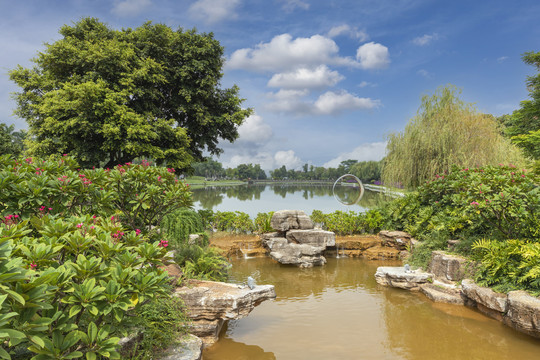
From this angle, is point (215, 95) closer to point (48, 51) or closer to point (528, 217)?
point (48, 51)

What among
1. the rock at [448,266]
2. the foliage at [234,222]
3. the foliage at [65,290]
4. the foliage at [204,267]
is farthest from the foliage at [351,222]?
the foliage at [65,290]

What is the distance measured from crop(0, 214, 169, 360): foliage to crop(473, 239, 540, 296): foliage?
7303 mm

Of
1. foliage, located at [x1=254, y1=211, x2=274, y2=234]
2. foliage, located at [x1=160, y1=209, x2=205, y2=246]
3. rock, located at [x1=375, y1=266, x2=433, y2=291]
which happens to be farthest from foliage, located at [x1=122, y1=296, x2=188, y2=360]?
foliage, located at [x1=254, y1=211, x2=274, y2=234]

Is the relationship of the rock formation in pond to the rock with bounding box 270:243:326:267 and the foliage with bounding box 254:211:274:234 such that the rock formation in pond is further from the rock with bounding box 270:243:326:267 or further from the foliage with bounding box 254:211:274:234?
the foliage with bounding box 254:211:274:234

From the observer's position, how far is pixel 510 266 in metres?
6.79

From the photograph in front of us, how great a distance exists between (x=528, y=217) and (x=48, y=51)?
19.6 m

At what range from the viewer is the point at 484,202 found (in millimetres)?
7430

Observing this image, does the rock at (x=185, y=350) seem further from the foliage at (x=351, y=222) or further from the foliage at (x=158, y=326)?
the foliage at (x=351, y=222)

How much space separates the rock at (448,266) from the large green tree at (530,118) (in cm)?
647

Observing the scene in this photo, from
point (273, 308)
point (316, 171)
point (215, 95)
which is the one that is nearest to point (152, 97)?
point (215, 95)

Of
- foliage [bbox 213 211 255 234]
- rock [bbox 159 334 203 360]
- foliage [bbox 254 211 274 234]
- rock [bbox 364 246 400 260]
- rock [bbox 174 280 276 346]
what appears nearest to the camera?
rock [bbox 159 334 203 360]

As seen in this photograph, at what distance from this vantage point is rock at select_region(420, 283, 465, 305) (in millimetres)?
7785

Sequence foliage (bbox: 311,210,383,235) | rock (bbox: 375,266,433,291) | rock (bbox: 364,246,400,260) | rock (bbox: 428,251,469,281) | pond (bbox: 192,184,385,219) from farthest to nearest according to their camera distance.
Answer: pond (bbox: 192,184,385,219) < foliage (bbox: 311,210,383,235) < rock (bbox: 364,246,400,260) < rock (bbox: 375,266,433,291) < rock (bbox: 428,251,469,281)

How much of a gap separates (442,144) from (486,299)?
10.0 m
